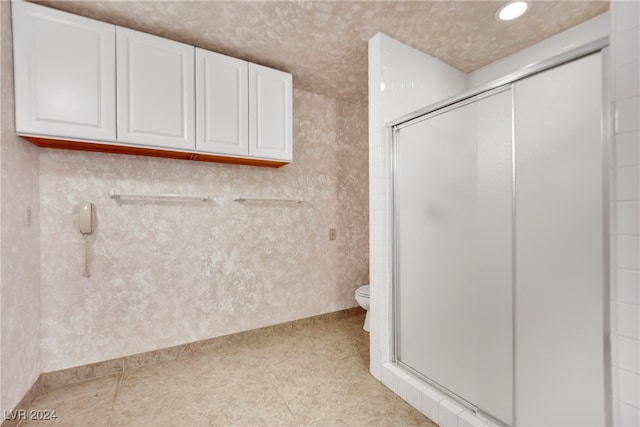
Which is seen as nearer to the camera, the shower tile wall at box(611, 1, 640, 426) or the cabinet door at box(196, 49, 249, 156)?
the shower tile wall at box(611, 1, 640, 426)

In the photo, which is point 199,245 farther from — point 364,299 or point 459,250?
point 459,250

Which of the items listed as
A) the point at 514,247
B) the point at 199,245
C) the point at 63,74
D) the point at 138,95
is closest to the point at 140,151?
the point at 138,95

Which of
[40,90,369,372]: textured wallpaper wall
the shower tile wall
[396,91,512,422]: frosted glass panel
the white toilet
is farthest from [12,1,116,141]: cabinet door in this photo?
the shower tile wall

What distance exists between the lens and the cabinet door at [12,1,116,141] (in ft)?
4.80

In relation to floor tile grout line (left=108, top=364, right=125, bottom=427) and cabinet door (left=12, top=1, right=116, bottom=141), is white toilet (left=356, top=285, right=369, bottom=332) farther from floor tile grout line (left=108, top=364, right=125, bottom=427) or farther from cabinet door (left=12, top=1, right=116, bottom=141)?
cabinet door (left=12, top=1, right=116, bottom=141)

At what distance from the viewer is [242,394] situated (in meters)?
1.67

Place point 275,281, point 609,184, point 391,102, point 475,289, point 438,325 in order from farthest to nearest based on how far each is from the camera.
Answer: point 275,281
point 391,102
point 438,325
point 475,289
point 609,184

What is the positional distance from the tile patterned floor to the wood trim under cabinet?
154 centimetres

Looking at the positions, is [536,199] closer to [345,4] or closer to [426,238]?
[426,238]

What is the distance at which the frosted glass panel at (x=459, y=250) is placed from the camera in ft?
4.09

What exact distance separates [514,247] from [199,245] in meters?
2.10

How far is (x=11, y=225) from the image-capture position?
1.40 m

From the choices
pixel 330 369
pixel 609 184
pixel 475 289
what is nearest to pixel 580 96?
pixel 609 184

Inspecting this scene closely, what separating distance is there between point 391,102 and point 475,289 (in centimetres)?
128
